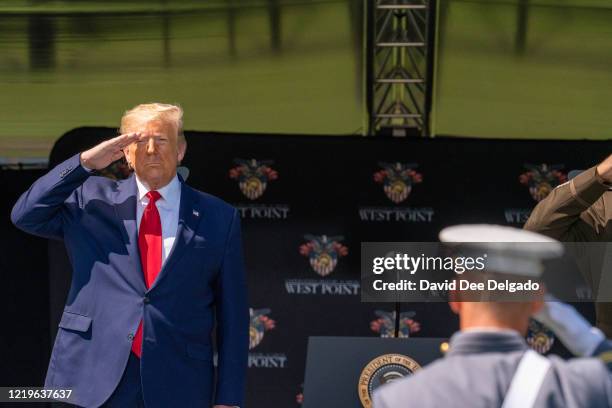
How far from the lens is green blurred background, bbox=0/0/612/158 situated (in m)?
4.70

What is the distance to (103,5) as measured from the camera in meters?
4.65

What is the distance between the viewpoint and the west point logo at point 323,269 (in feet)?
16.1

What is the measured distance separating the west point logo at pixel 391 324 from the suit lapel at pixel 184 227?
7.41 feet

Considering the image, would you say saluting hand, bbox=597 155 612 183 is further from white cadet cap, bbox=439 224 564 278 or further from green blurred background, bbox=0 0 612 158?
green blurred background, bbox=0 0 612 158

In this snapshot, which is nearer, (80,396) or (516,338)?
(516,338)

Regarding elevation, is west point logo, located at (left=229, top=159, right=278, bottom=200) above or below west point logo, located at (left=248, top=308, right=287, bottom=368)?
above

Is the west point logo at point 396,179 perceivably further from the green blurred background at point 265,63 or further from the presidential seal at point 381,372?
the presidential seal at point 381,372

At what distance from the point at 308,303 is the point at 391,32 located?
1.34 metres

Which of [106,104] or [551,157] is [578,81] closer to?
[551,157]

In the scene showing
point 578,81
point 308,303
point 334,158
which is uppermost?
point 578,81

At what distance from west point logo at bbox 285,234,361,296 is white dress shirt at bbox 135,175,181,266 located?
2.17 metres

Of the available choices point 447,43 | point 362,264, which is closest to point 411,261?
point 362,264

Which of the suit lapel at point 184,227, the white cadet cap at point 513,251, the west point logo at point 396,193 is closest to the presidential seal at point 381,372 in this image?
the suit lapel at point 184,227

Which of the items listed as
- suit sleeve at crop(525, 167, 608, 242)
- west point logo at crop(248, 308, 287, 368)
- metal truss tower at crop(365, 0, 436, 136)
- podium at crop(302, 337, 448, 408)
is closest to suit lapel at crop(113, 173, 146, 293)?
podium at crop(302, 337, 448, 408)
